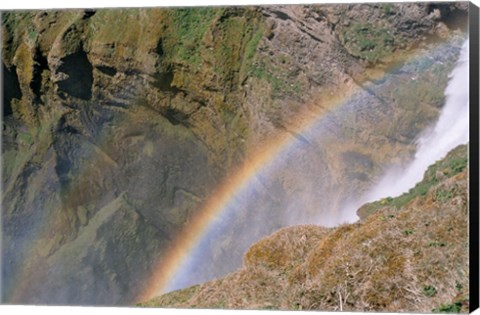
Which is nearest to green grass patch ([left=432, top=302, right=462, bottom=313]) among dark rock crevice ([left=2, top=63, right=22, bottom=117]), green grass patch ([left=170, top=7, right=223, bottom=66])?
green grass patch ([left=170, top=7, right=223, bottom=66])

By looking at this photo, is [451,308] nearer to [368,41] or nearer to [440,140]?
[440,140]

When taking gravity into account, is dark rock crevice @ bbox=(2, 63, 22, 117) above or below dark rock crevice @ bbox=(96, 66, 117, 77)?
below

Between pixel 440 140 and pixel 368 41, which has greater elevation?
pixel 368 41

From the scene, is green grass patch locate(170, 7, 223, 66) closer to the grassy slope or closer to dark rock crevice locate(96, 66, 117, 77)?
dark rock crevice locate(96, 66, 117, 77)

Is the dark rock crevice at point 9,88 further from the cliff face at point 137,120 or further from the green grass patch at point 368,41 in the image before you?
the green grass patch at point 368,41

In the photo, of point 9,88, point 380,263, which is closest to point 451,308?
point 380,263
